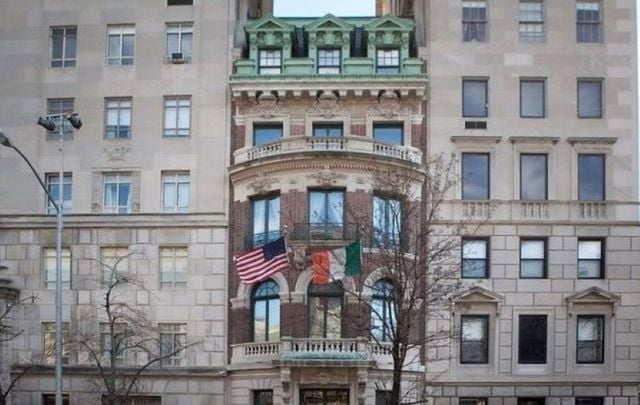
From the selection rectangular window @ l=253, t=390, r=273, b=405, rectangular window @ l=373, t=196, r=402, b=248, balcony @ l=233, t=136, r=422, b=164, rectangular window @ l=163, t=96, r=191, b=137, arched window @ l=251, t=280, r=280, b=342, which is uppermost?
rectangular window @ l=163, t=96, r=191, b=137

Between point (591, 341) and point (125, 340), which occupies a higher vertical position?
point (591, 341)

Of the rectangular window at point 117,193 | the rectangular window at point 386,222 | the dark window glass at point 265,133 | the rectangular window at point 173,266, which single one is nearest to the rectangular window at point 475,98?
the rectangular window at point 386,222

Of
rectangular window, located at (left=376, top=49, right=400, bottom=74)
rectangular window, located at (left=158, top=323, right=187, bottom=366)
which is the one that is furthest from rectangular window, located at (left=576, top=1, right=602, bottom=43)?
rectangular window, located at (left=158, top=323, right=187, bottom=366)

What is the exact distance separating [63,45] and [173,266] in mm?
11699

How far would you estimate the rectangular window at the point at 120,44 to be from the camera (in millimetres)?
49906

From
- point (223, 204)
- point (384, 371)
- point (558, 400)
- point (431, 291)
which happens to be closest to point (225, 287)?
point (223, 204)

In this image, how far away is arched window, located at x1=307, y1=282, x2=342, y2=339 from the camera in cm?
4519

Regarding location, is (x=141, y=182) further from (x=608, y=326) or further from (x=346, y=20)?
(x=608, y=326)

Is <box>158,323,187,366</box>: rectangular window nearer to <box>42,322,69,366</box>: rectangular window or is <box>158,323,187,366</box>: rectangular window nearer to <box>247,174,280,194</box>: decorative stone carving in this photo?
<box>42,322,69,366</box>: rectangular window

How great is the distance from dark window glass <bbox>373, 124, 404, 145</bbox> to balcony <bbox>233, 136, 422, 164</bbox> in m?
1.44

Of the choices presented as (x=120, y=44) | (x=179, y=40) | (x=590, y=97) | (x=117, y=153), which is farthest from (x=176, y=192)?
(x=590, y=97)

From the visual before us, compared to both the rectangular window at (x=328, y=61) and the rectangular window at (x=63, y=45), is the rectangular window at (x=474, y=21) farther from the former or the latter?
the rectangular window at (x=63, y=45)

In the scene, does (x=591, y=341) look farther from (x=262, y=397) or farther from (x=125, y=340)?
(x=125, y=340)

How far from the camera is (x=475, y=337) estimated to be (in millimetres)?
46875
